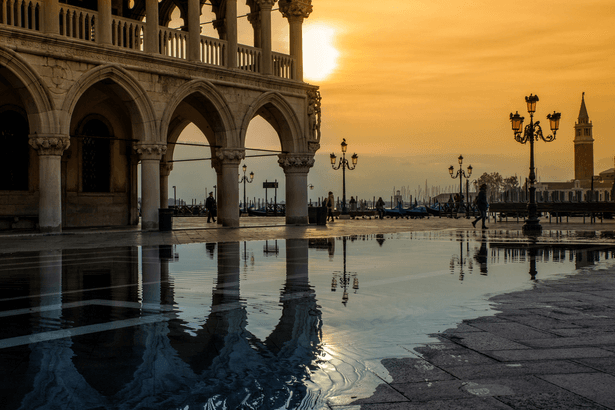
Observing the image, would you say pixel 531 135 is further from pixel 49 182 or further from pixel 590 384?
pixel 590 384

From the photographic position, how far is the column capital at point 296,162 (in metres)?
26.8

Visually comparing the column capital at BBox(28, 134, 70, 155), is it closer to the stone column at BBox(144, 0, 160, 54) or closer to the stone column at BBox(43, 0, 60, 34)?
the stone column at BBox(43, 0, 60, 34)

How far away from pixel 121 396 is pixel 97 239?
589 inches

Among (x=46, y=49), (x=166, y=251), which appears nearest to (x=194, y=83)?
(x=46, y=49)

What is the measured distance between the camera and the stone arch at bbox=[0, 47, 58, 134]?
1822cm

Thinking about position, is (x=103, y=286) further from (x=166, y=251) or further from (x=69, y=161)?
(x=69, y=161)

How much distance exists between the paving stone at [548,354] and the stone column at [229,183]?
2055 centimetres

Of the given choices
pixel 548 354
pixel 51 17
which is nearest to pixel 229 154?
pixel 51 17

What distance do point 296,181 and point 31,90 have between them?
11.9m

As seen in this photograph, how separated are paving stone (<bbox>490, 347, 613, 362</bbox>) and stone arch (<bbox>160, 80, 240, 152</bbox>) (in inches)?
→ 754

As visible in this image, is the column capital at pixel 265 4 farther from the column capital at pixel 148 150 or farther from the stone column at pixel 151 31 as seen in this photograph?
the column capital at pixel 148 150

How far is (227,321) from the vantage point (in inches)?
228

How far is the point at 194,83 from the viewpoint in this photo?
2277cm

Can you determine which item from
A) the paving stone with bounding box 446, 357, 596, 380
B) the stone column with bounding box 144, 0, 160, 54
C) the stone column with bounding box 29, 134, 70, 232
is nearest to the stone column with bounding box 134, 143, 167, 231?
the stone column with bounding box 29, 134, 70, 232
